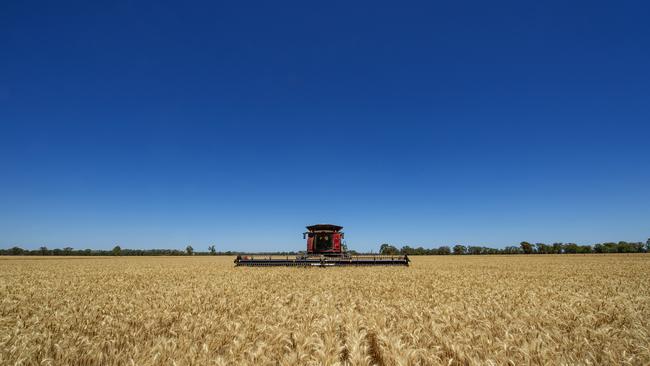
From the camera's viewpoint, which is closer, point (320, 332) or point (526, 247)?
point (320, 332)

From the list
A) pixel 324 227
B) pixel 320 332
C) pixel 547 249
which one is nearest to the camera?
pixel 320 332

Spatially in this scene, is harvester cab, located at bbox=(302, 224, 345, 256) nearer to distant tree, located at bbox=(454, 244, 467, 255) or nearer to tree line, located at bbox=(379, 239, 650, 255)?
tree line, located at bbox=(379, 239, 650, 255)

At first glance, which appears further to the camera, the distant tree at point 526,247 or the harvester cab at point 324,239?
the distant tree at point 526,247

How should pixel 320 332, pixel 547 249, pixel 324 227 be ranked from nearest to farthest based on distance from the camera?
pixel 320 332, pixel 324 227, pixel 547 249

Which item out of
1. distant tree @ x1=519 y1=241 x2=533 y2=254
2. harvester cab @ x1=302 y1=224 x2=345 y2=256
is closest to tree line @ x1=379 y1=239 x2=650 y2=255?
distant tree @ x1=519 y1=241 x2=533 y2=254

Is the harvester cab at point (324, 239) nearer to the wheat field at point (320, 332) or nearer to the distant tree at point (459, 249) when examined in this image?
the wheat field at point (320, 332)

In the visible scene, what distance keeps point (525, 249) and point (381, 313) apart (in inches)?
5142

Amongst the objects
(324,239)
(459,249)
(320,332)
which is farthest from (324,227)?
(459,249)

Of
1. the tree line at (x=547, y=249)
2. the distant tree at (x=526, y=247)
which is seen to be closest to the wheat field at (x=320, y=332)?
the tree line at (x=547, y=249)

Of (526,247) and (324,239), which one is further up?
(324,239)

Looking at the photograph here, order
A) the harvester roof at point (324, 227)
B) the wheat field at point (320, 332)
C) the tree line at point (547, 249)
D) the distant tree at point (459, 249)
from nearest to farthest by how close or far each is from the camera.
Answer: the wheat field at point (320, 332), the harvester roof at point (324, 227), the tree line at point (547, 249), the distant tree at point (459, 249)

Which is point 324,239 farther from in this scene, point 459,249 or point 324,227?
point 459,249

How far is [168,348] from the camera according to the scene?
3531mm

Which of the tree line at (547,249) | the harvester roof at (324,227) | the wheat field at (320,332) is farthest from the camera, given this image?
the tree line at (547,249)
